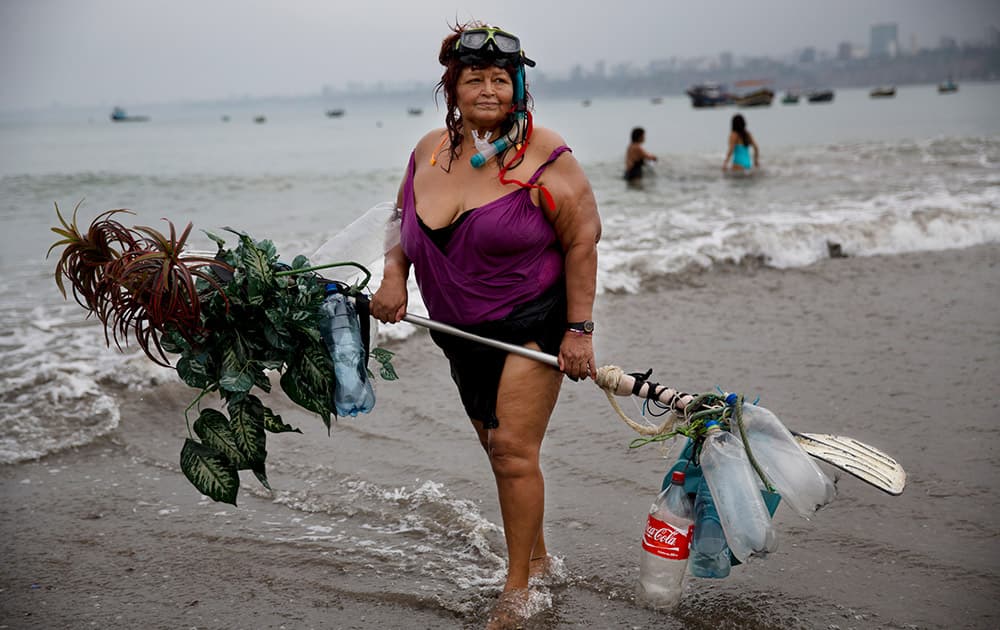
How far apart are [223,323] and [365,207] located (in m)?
15.1

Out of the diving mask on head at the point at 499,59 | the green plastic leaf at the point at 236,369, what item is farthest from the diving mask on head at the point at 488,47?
the green plastic leaf at the point at 236,369

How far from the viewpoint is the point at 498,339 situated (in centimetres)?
300

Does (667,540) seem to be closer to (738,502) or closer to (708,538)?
(708,538)

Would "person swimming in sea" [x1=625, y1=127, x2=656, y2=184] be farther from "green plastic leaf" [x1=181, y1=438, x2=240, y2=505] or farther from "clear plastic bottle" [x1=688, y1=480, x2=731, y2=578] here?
"green plastic leaf" [x1=181, y1=438, x2=240, y2=505]

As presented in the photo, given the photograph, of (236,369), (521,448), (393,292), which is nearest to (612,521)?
(521,448)

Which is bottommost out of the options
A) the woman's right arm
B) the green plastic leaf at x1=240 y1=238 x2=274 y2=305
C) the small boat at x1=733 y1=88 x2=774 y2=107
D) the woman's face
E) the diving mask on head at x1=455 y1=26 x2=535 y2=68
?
the woman's right arm

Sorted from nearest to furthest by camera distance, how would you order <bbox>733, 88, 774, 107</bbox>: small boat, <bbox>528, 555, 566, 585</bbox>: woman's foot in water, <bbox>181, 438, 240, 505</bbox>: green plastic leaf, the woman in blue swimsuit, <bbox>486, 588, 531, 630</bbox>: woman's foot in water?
1. <bbox>181, 438, 240, 505</bbox>: green plastic leaf
2. <bbox>486, 588, 531, 630</bbox>: woman's foot in water
3. <bbox>528, 555, 566, 585</bbox>: woman's foot in water
4. the woman in blue swimsuit
5. <bbox>733, 88, 774, 107</bbox>: small boat

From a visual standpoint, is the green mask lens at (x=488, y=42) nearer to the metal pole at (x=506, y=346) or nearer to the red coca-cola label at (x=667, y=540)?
the metal pole at (x=506, y=346)

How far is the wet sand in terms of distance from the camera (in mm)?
3246

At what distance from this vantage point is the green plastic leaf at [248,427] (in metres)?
2.96

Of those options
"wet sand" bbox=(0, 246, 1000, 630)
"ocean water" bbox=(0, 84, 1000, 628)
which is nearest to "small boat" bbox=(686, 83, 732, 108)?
"ocean water" bbox=(0, 84, 1000, 628)

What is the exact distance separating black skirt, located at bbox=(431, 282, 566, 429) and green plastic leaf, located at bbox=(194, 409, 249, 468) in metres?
0.79

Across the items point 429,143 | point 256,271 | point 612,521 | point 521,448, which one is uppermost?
point 429,143

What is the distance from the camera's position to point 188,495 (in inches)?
169
